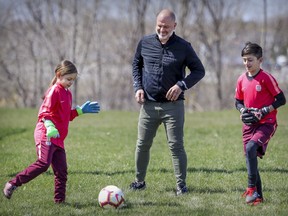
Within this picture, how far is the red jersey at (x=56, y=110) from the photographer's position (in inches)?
195

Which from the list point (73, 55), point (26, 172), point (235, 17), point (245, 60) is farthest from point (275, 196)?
point (235, 17)

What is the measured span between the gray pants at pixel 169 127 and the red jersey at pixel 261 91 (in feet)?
2.73

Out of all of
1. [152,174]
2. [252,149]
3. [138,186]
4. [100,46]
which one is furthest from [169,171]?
[100,46]

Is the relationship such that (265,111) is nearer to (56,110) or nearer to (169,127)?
(169,127)

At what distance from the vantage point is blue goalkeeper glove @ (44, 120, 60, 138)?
4.75m

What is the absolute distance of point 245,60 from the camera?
203 inches

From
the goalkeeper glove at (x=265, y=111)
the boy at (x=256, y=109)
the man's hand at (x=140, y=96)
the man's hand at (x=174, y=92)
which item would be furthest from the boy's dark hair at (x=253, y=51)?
Answer: the man's hand at (x=140, y=96)

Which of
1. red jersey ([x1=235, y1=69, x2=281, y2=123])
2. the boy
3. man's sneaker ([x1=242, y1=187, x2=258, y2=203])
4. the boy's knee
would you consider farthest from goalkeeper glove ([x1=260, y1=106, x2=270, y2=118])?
man's sneaker ([x1=242, y1=187, x2=258, y2=203])

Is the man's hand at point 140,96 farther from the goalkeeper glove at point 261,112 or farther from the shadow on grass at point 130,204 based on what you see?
the goalkeeper glove at point 261,112

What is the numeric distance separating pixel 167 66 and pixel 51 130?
5.24ft

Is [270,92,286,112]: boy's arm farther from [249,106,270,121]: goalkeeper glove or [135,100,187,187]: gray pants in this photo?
[135,100,187,187]: gray pants

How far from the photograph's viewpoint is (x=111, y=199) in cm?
489

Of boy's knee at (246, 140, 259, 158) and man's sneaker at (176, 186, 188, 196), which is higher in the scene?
boy's knee at (246, 140, 259, 158)

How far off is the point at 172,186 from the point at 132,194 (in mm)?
674
